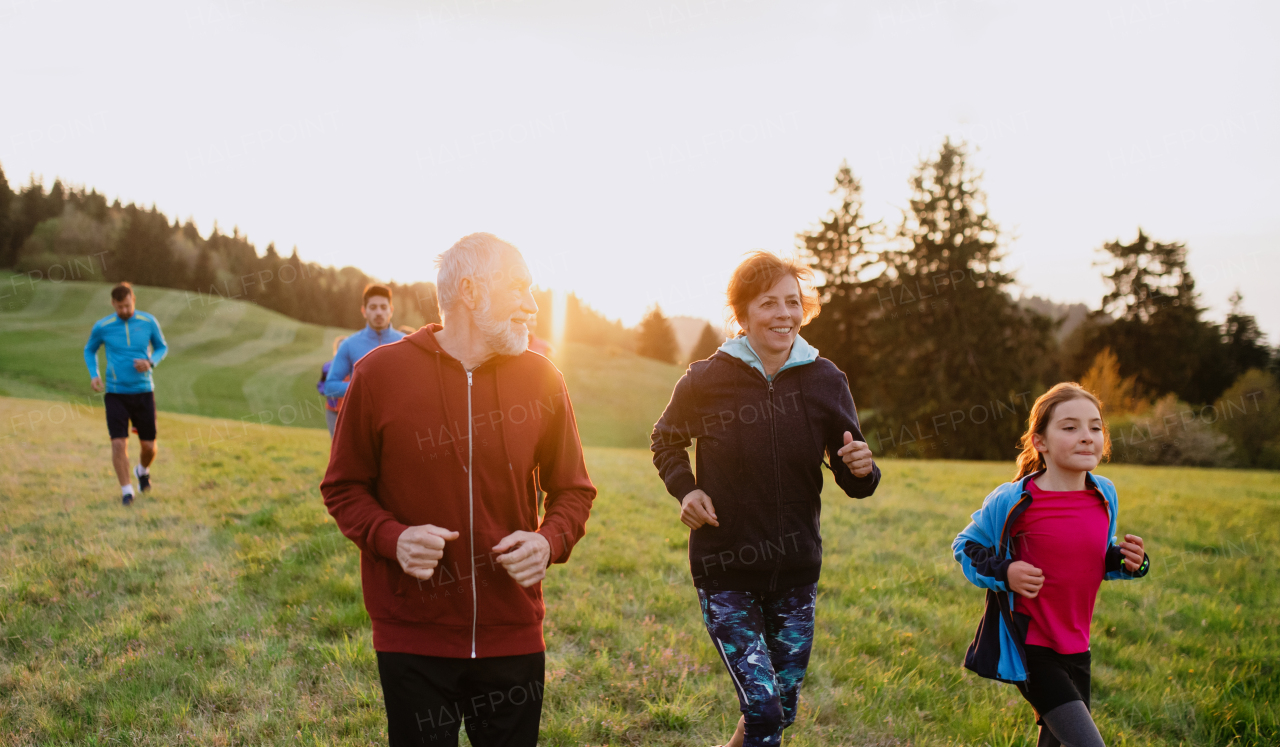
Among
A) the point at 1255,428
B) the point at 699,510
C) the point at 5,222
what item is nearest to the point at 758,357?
the point at 699,510

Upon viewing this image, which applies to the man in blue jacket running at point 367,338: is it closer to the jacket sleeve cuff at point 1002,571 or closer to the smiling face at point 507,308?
the smiling face at point 507,308

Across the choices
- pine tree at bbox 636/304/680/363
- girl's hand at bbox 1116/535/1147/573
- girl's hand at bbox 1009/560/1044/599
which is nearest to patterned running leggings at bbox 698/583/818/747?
girl's hand at bbox 1009/560/1044/599

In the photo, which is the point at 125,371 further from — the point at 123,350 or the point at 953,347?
the point at 953,347

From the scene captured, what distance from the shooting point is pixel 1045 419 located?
3.15 meters

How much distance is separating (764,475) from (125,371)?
8941 mm

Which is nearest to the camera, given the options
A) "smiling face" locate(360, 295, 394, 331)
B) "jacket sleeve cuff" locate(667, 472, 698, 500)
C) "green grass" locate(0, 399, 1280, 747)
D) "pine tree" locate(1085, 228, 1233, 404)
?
"jacket sleeve cuff" locate(667, 472, 698, 500)

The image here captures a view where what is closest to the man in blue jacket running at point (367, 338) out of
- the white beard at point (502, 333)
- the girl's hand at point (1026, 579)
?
the white beard at point (502, 333)

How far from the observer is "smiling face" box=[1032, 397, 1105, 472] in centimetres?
297

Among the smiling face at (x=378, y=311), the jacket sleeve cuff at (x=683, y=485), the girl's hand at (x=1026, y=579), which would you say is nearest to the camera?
the girl's hand at (x=1026, y=579)

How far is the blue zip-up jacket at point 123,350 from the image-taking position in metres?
8.38

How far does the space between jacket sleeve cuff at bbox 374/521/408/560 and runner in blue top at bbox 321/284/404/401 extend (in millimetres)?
5737

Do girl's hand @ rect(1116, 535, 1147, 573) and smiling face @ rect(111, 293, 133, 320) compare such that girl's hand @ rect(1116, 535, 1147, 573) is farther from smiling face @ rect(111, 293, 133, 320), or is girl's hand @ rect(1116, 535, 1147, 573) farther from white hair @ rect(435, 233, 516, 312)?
smiling face @ rect(111, 293, 133, 320)

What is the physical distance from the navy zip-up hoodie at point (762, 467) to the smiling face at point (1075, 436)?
821 millimetres

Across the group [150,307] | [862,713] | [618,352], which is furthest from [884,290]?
[150,307]
